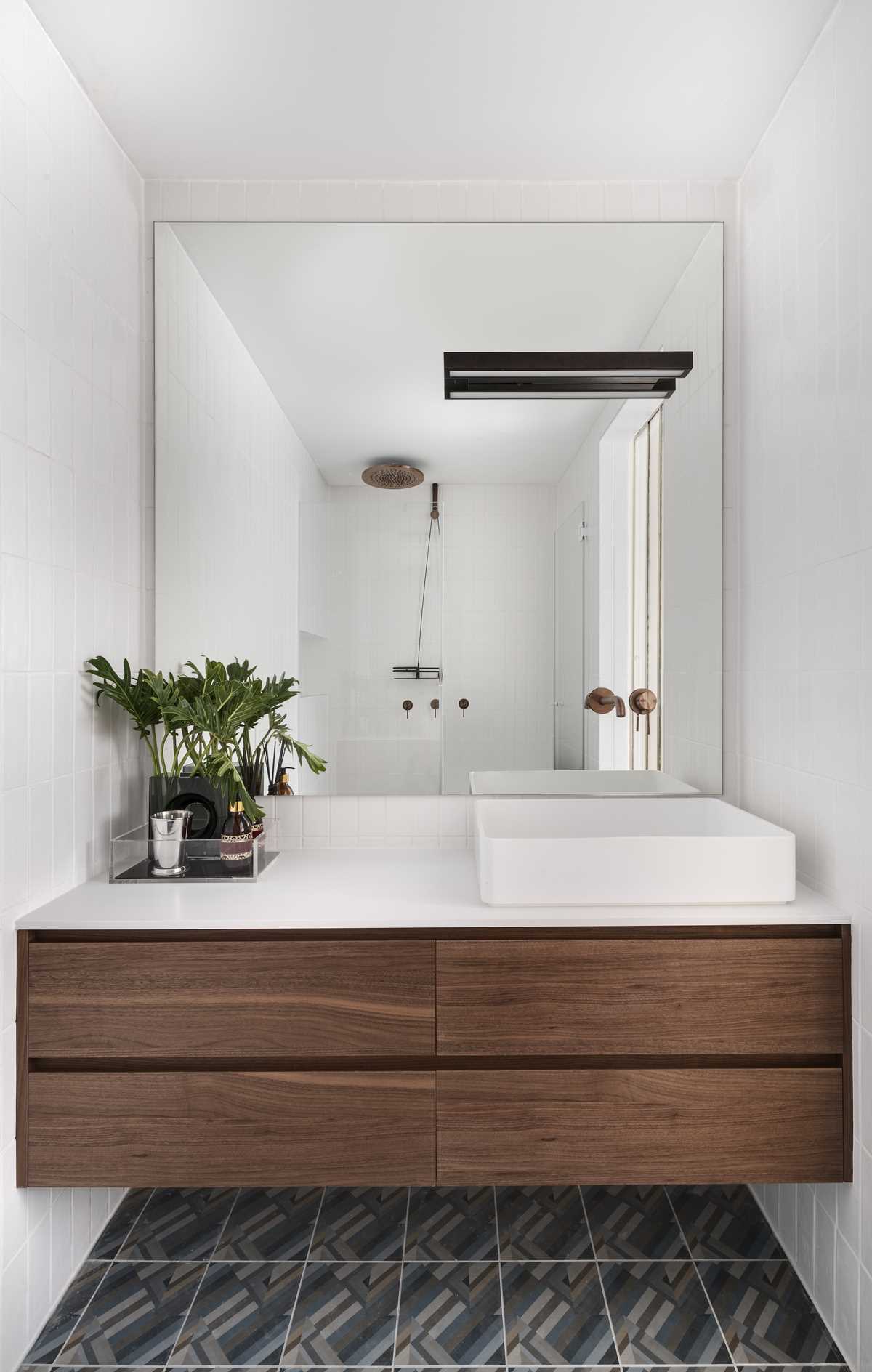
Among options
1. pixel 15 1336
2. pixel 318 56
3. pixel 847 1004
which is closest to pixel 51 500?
pixel 318 56

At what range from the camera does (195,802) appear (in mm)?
1887

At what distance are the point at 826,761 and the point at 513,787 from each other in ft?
2.53

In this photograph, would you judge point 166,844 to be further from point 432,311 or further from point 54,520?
point 432,311

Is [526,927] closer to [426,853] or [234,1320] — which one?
[426,853]

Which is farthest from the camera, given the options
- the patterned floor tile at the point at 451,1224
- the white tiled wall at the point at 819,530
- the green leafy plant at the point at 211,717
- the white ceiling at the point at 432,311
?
the white ceiling at the point at 432,311

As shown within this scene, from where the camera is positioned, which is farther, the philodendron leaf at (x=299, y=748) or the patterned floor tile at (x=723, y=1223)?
the philodendron leaf at (x=299, y=748)

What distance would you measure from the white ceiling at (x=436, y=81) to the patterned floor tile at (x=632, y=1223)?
2518 mm

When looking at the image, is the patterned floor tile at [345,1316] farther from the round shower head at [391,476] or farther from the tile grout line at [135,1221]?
the round shower head at [391,476]

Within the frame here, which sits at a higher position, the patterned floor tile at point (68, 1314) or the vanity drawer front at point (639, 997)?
the vanity drawer front at point (639, 997)

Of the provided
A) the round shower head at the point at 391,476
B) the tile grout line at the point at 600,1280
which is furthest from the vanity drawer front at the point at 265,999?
the round shower head at the point at 391,476

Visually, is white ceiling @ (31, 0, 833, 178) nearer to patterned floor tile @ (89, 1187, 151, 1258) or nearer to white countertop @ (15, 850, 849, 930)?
white countertop @ (15, 850, 849, 930)

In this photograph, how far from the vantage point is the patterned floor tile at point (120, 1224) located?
5.62 ft

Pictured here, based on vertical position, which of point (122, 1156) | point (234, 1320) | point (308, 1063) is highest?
point (308, 1063)

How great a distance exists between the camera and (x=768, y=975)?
A: 148 cm
